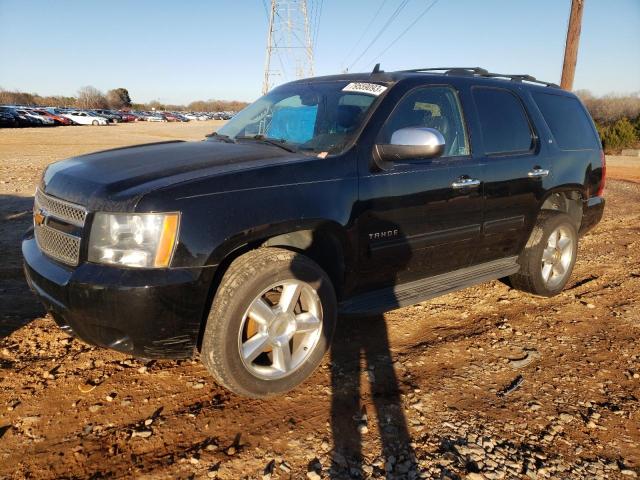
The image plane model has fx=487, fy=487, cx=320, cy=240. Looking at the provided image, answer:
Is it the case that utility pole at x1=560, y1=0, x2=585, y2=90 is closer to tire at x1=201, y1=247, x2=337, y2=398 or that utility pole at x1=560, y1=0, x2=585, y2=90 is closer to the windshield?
the windshield

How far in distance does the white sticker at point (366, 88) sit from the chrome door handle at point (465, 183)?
851 millimetres

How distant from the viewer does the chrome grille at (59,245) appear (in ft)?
8.33

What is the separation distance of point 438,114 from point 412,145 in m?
0.80

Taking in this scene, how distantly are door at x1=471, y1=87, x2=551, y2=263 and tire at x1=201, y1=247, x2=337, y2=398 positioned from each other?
5.54ft

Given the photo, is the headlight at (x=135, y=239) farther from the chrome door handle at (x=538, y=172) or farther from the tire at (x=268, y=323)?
the chrome door handle at (x=538, y=172)

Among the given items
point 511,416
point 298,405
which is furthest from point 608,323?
point 298,405

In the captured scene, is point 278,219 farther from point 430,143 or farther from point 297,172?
point 430,143

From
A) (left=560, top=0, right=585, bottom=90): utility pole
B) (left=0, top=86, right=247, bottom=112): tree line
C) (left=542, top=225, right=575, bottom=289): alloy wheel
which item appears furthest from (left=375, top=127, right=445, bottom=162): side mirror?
(left=0, top=86, right=247, bottom=112): tree line

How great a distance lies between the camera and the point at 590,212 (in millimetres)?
4992

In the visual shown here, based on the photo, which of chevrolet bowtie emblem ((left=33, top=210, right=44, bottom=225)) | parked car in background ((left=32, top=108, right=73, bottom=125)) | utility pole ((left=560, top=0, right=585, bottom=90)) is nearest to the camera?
chevrolet bowtie emblem ((left=33, top=210, right=44, bottom=225))

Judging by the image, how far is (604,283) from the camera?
5.09 metres

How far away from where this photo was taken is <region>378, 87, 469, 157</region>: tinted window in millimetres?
3471

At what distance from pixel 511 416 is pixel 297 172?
1846 millimetres

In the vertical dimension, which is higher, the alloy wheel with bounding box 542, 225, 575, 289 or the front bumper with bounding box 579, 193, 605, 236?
the front bumper with bounding box 579, 193, 605, 236
